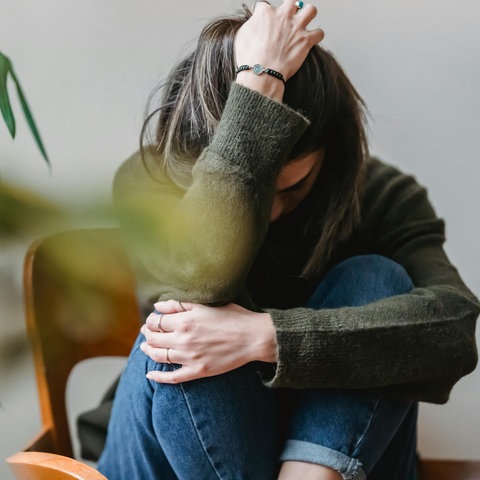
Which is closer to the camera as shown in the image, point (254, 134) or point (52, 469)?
point (52, 469)

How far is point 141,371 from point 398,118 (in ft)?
2.23

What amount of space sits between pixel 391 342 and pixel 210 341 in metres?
0.20

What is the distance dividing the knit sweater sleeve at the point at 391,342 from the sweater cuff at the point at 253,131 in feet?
0.55

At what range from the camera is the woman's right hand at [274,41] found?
677 millimetres

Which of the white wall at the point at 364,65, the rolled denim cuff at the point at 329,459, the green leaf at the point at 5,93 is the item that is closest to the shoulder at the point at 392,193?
the white wall at the point at 364,65

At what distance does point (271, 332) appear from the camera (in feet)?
2.25

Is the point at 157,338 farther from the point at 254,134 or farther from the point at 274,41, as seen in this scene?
the point at 274,41

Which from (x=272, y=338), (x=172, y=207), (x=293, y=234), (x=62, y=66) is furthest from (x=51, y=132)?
(x=172, y=207)

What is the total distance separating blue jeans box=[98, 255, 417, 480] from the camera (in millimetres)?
684

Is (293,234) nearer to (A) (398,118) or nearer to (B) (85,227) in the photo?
(A) (398,118)

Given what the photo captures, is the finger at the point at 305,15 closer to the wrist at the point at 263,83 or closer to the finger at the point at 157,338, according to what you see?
the wrist at the point at 263,83

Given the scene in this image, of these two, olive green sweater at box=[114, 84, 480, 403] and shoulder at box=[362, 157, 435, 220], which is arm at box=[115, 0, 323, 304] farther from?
shoulder at box=[362, 157, 435, 220]

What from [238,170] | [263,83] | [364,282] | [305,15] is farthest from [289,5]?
[364,282]

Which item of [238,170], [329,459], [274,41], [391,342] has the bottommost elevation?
[329,459]
